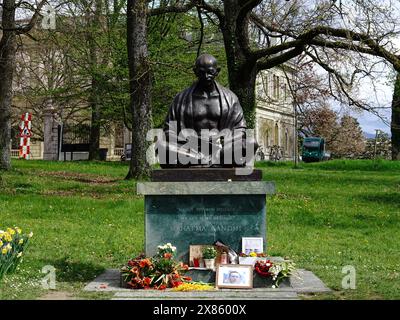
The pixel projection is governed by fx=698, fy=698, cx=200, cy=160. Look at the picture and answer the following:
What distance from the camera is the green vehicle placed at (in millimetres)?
50344

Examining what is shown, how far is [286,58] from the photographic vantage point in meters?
18.9

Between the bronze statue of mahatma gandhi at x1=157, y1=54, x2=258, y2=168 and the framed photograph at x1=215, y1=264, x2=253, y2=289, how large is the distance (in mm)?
1411

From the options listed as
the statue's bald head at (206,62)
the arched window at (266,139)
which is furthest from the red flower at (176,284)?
the arched window at (266,139)

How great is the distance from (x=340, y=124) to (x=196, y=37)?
35737mm

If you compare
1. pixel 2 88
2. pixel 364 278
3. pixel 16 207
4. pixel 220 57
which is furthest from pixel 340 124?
pixel 364 278

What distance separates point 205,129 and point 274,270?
7.08 ft

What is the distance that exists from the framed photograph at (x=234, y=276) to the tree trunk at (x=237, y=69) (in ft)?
35.6

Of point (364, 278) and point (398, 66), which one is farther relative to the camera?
point (398, 66)

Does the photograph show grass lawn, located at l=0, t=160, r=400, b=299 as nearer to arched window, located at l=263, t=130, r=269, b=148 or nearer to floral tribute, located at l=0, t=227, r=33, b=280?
floral tribute, located at l=0, t=227, r=33, b=280

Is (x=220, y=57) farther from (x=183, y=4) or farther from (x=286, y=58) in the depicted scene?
(x=286, y=58)

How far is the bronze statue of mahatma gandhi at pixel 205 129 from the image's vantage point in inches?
360

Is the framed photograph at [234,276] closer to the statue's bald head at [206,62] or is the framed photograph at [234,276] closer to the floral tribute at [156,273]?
the floral tribute at [156,273]

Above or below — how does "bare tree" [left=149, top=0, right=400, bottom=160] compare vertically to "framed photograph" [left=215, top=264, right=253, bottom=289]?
above

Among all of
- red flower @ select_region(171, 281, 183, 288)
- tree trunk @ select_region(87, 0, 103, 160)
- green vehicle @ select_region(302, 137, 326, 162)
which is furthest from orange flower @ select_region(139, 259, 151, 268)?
green vehicle @ select_region(302, 137, 326, 162)
